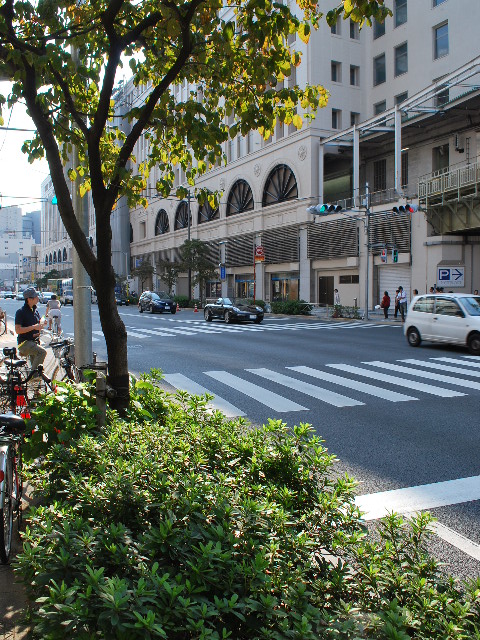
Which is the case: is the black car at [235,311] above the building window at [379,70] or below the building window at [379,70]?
below

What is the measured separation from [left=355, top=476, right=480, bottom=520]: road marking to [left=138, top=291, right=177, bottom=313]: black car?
132ft

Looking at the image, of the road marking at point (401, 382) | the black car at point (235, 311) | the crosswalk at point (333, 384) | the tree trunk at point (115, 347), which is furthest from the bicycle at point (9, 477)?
the black car at point (235, 311)

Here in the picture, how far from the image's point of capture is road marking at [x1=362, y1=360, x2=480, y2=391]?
11697 mm

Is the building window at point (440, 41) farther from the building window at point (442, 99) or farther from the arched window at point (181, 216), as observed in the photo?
the arched window at point (181, 216)

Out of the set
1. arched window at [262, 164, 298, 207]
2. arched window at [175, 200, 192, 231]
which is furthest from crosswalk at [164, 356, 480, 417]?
arched window at [175, 200, 192, 231]

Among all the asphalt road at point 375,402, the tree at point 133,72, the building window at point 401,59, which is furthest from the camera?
the building window at point 401,59

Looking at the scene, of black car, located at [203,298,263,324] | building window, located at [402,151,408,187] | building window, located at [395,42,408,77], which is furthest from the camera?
building window, located at [402,151,408,187]

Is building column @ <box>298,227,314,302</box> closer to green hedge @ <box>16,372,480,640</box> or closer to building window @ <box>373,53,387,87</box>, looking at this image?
building window @ <box>373,53,387,87</box>

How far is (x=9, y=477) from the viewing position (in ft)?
12.9

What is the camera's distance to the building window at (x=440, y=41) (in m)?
36.7

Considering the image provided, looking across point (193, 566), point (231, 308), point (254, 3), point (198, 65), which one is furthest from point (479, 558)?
point (231, 308)

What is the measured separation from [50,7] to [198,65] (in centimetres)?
163

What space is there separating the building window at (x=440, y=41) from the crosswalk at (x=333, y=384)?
29.8 m

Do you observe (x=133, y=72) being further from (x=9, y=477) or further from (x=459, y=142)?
(x=459, y=142)
